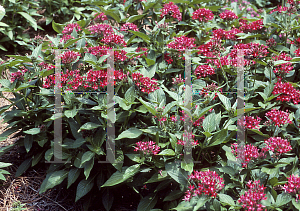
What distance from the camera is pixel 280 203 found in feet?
6.35

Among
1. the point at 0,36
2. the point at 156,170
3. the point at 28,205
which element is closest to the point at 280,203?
the point at 156,170

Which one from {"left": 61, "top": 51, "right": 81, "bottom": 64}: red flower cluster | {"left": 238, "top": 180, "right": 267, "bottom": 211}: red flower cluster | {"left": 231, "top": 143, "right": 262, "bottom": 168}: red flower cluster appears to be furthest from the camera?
{"left": 61, "top": 51, "right": 81, "bottom": 64}: red flower cluster

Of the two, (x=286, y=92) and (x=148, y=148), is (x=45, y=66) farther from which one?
(x=286, y=92)

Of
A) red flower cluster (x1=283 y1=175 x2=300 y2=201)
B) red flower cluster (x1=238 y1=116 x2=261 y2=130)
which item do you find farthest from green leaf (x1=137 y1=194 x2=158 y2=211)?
red flower cluster (x1=283 y1=175 x2=300 y2=201)

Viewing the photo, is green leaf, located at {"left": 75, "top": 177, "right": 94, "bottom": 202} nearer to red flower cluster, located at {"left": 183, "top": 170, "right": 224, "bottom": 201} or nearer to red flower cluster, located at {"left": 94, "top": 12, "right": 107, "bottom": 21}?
red flower cluster, located at {"left": 183, "top": 170, "right": 224, "bottom": 201}

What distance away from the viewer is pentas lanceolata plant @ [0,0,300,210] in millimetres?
2170

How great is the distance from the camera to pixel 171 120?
2447 millimetres

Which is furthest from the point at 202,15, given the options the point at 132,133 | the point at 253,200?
the point at 253,200

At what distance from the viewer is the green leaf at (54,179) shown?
8.57ft

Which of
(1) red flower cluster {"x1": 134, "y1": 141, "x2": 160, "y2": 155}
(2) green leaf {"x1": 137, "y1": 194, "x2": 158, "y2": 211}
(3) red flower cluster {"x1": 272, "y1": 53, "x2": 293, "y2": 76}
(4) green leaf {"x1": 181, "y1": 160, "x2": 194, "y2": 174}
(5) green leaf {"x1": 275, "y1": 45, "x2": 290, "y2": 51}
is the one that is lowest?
(2) green leaf {"x1": 137, "y1": 194, "x2": 158, "y2": 211}

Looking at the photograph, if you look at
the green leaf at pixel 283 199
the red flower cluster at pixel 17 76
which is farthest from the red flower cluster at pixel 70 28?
the green leaf at pixel 283 199

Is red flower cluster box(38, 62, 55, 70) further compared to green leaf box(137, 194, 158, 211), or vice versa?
red flower cluster box(38, 62, 55, 70)

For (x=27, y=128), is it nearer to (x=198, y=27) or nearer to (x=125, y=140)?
(x=125, y=140)

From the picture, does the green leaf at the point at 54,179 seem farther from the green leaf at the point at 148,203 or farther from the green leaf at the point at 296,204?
the green leaf at the point at 296,204
